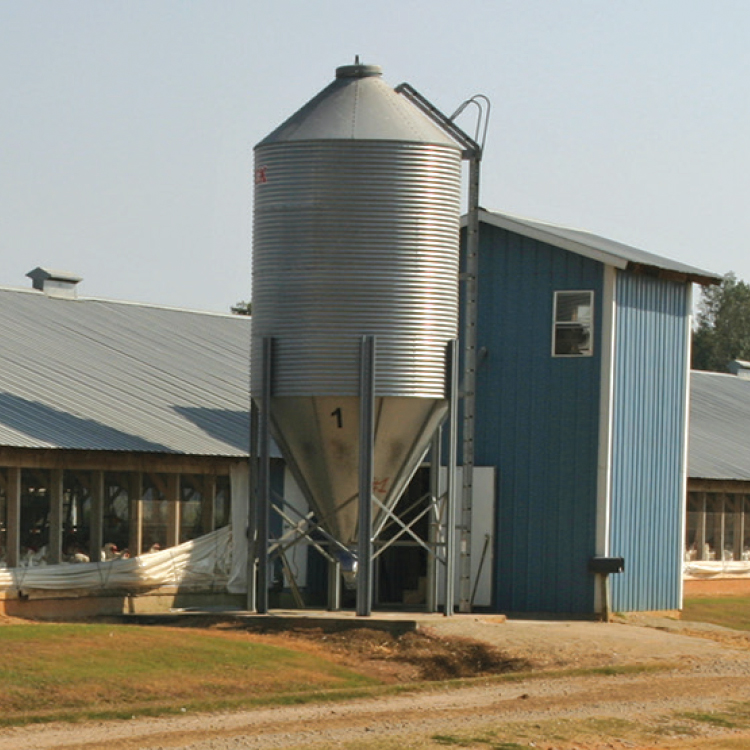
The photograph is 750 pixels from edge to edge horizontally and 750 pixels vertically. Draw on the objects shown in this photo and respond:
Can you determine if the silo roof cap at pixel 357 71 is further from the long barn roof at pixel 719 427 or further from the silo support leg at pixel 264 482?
the long barn roof at pixel 719 427

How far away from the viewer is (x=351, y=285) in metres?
25.5

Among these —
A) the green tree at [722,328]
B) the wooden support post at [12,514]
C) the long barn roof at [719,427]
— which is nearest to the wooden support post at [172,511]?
the wooden support post at [12,514]

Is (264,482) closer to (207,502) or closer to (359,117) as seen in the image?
(207,502)

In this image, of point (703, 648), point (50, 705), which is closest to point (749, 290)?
point (703, 648)

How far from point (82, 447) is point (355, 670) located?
6078 millimetres

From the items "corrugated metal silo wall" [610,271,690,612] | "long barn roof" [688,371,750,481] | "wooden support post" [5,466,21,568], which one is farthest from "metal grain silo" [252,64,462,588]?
"long barn roof" [688,371,750,481]

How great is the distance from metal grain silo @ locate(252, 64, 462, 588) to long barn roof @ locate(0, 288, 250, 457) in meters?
2.76

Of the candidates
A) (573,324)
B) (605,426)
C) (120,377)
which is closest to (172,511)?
(120,377)

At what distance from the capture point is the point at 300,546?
3020 centimetres

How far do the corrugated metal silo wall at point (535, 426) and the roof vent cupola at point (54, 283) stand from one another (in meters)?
9.33

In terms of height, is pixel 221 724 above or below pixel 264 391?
below

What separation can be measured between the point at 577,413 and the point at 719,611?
6.67 meters

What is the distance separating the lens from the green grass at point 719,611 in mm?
31859

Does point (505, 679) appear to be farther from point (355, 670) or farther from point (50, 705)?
point (50, 705)
